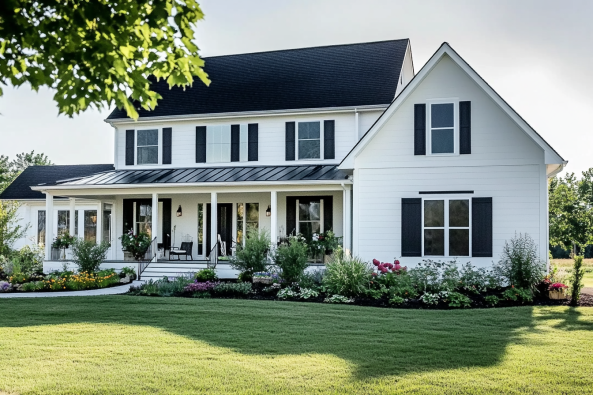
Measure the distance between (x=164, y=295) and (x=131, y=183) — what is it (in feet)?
19.6

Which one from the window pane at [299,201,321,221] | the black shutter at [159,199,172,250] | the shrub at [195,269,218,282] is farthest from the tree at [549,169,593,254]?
the shrub at [195,269,218,282]

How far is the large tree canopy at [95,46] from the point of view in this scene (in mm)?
5055

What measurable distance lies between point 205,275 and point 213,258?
78.5 inches

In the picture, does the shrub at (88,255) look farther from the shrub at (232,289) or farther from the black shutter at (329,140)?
the black shutter at (329,140)

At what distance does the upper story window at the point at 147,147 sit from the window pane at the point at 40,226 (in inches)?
296

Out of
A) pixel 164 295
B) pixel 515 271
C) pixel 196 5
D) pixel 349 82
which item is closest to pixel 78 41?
pixel 196 5

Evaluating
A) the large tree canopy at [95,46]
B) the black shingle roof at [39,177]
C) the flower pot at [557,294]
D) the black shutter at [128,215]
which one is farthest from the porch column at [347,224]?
the black shingle roof at [39,177]

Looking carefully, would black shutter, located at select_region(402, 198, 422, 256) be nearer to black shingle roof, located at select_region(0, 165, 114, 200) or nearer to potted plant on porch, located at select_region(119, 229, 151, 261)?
potted plant on porch, located at select_region(119, 229, 151, 261)

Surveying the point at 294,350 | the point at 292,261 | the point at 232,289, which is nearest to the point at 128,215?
the point at 232,289

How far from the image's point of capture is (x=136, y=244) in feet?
65.2

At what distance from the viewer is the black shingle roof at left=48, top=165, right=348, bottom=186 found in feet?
60.4

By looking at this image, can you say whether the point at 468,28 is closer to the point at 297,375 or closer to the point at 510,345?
the point at 510,345

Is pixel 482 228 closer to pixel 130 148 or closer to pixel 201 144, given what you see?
pixel 201 144

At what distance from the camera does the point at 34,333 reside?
32.0 feet
